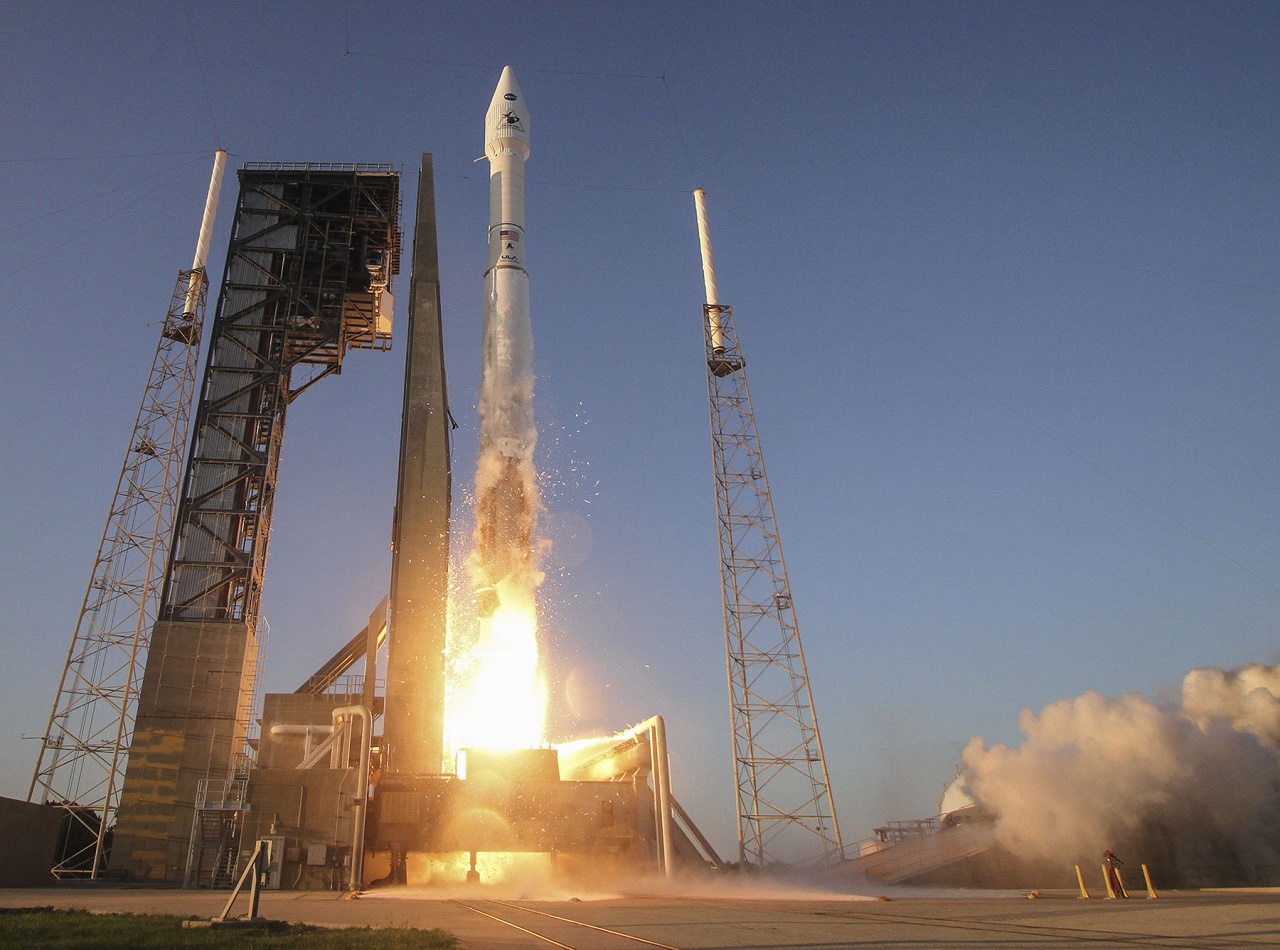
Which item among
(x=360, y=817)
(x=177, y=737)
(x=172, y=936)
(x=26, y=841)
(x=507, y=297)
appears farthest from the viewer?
(x=177, y=737)

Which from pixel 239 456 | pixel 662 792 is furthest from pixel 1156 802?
pixel 239 456

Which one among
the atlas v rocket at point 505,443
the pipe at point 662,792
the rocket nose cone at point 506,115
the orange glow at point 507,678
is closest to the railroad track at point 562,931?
the pipe at point 662,792

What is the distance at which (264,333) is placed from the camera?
166 ft

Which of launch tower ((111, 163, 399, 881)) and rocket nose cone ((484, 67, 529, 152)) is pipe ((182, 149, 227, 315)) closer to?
launch tower ((111, 163, 399, 881))

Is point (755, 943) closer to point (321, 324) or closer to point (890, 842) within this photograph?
point (890, 842)

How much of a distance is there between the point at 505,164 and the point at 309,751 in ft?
88.1

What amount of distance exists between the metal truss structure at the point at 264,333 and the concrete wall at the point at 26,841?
1098cm

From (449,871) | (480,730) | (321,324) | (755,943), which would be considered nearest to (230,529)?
(321,324)

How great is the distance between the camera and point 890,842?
143ft

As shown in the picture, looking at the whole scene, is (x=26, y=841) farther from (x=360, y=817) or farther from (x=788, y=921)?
(x=788, y=921)

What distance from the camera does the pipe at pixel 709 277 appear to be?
158ft

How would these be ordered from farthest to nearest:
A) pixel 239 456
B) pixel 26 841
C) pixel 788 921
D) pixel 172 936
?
pixel 239 456 → pixel 26 841 → pixel 788 921 → pixel 172 936

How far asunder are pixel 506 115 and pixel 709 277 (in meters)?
13.1

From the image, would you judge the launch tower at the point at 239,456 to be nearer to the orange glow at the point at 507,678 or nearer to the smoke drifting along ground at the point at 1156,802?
the orange glow at the point at 507,678
